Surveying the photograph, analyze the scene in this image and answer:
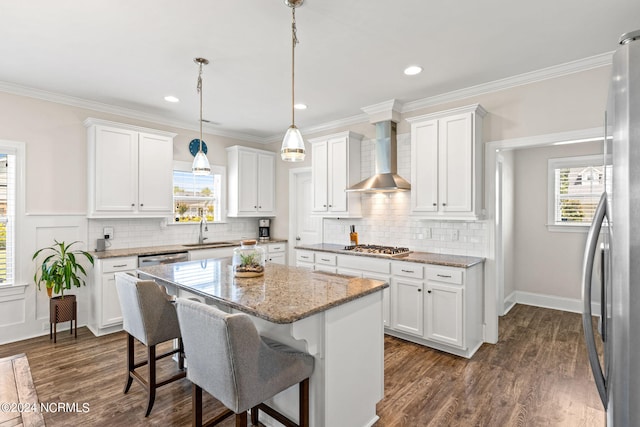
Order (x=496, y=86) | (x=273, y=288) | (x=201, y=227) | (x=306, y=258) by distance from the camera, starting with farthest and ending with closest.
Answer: (x=201, y=227) → (x=306, y=258) → (x=496, y=86) → (x=273, y=288)

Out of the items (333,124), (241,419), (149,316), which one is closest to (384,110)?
(333,124)

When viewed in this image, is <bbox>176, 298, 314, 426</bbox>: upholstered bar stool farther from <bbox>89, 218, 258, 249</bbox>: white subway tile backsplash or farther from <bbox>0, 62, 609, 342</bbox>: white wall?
<bbox>89, 218, 258, 249</bbox>: white subway tile backsplash

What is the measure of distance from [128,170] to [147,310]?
261 cm

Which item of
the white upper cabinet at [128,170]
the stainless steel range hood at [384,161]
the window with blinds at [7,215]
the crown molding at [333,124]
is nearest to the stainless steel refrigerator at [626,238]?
the stainless steel range hood at [384,161]

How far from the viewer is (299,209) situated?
5832 millimetres

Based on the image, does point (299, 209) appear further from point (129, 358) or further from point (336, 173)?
point (129, 358)

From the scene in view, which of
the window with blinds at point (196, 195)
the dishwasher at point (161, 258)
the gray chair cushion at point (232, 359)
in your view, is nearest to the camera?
the gray chair cushion at point (232, 359)

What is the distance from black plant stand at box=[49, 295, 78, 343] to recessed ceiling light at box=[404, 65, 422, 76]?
14.4 ft

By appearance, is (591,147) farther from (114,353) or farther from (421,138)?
(114,353)

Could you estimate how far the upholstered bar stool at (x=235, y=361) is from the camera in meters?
1.53

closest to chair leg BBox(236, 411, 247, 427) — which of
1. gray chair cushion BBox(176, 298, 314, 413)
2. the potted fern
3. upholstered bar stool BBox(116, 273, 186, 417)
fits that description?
gray chair cushion BBox(176, 298, 314, 413)

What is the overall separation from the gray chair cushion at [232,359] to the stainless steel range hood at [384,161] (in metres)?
2.77

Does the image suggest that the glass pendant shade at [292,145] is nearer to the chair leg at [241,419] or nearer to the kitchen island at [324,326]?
the kitchen island at [324,326]

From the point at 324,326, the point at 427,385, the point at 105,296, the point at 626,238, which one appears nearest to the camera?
the point at 626,238
